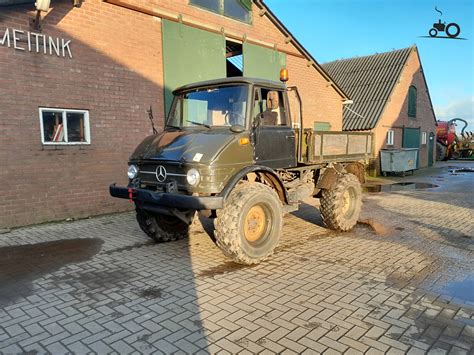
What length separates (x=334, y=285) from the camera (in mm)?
4168

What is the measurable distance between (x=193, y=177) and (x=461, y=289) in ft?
11.2

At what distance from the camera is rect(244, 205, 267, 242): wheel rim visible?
4.87 m

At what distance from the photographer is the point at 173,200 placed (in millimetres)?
4414

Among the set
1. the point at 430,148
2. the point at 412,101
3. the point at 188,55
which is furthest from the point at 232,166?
the point at 430,148

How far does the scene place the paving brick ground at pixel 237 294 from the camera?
119 inches

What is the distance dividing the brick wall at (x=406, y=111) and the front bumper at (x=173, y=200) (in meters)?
15.7

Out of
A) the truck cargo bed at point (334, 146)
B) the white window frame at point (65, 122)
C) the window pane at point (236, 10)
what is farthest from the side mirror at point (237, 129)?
the window pane at point (236, 10)

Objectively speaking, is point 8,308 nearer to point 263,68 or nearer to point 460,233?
point 460,233

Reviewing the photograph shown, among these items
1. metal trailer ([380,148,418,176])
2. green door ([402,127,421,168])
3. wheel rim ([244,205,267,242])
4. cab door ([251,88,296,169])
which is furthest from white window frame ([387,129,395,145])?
wheel rim ([244,205,267,242])

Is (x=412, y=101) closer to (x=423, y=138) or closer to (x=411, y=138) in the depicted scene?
(x=411, y=138)

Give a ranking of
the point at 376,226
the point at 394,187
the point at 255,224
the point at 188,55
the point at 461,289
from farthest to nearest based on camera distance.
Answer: the point at 394,187 < the point at 188,55 < the point at 376,226 < the point at 255,224 < the point at 461,289

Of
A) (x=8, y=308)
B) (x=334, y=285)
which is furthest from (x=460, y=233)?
(x=8, y=308)

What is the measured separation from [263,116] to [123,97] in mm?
4652

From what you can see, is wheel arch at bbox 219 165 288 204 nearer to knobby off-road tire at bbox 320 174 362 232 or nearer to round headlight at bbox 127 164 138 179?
knobby off-road tire at bbox 320 174 362 232
